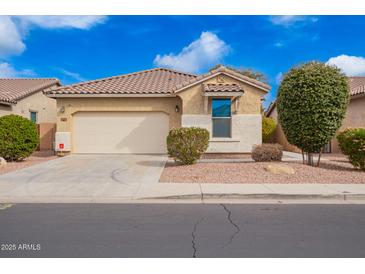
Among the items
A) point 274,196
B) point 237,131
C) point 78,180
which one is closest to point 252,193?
point 274,196

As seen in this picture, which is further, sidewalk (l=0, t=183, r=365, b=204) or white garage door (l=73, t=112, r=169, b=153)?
white garage door (l=73, t=112, r=169, b=153)

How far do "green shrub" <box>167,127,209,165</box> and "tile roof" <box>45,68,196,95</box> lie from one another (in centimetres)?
489

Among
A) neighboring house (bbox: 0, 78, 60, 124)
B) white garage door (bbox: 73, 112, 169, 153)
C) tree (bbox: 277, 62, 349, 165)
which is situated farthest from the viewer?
neighboring house (bbox: 0, 78, 60, 124)

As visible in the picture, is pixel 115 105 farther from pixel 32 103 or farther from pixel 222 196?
pixel 222 196

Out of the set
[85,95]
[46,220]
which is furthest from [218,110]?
[46,220]

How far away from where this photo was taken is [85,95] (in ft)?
53.2

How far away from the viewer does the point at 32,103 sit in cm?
2294

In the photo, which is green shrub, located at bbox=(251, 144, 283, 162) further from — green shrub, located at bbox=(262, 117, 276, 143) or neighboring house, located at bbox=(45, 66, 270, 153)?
green shrub, located at bbox=(262, 117, 276, 143)

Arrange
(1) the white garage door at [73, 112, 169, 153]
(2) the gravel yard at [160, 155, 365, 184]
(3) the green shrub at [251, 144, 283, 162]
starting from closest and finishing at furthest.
→ (2) the gravel yard at [160, 155, 365, 184] → (3) the green shrub at [251, 144, 283, 162] → (1) the white garage door at [73, 112, 169, 153]

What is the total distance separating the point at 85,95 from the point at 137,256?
527 inches

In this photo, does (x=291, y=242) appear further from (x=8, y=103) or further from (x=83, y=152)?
(x=8, y=103)

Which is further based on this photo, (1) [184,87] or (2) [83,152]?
(2) [83,152]

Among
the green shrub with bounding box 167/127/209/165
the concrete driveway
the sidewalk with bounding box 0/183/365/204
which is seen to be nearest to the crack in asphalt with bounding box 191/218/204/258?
the sidewalk with bounding box 0/183/365/204

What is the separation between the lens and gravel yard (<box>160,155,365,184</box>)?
943 centimetres
